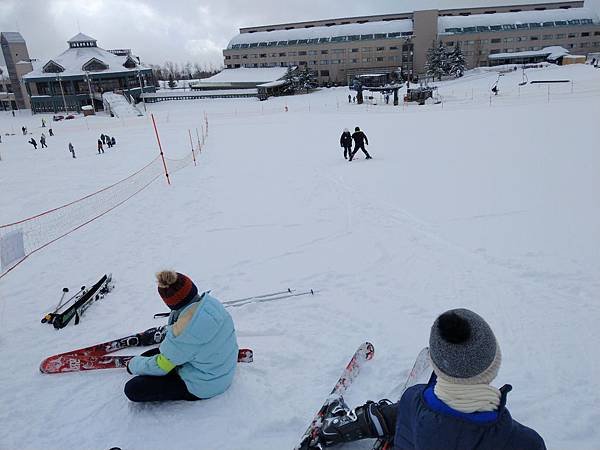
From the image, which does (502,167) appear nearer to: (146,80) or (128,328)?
(128,328)

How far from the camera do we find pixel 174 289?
132 inches

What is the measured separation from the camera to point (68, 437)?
3.73m

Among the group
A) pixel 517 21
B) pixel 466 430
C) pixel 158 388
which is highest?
pixel 517 21

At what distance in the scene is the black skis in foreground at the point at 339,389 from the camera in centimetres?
327

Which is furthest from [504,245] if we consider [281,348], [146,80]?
[146,80]

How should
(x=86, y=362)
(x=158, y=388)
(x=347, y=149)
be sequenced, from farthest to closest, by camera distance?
(x=347, y=149) < (x=86, y=362) < (x=158, y=388)

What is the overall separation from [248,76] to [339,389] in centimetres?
7385

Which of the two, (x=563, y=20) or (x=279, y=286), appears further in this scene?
(x=563, y=20)

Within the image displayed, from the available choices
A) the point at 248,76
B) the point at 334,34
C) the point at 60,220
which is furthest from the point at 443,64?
the point at 60,220

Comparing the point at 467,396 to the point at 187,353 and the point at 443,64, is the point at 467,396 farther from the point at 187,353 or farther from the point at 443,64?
the point at 443,64

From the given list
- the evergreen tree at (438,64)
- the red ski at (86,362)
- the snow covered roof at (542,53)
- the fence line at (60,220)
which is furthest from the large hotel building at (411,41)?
the red ski at (86,362)

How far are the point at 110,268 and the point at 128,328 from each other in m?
2.56

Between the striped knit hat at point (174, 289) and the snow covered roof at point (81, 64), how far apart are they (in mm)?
67402

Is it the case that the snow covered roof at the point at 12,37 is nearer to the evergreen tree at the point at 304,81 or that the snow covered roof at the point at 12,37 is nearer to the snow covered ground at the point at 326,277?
the evergreen tree at the point at 304,81
